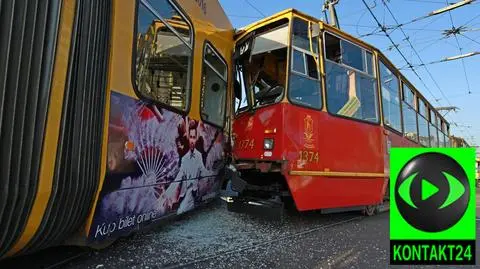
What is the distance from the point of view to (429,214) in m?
1.90

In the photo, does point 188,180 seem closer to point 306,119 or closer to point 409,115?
point 306,119

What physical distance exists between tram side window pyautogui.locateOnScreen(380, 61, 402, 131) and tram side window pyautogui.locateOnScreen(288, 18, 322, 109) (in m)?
1.82

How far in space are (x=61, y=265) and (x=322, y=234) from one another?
3.20 meters

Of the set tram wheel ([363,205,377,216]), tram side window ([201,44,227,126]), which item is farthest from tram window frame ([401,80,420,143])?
tram side window ([201,44,227,126])

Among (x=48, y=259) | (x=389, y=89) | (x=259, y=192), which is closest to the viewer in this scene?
(x=48, y=259)

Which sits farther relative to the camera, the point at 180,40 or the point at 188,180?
the point at 188,180

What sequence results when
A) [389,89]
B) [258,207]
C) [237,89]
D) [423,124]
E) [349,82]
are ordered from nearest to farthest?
[258,207] → [349,82] → [237,89] → [389,89] → [423,124]

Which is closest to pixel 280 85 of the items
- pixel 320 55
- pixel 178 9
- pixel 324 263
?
pixel 320 55

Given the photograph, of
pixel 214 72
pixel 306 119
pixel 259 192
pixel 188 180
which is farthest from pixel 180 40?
pixel 259 192

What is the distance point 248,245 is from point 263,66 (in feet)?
8.96

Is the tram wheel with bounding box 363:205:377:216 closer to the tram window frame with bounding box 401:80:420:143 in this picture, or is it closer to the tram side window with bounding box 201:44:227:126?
the tram window frame with bounding box 401:80:420:143

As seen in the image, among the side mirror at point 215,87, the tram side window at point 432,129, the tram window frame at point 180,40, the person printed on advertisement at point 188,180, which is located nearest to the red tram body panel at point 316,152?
the side mirror at point 215,87

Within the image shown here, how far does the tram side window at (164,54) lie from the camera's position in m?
3.60

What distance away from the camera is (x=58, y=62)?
8.48 ft
